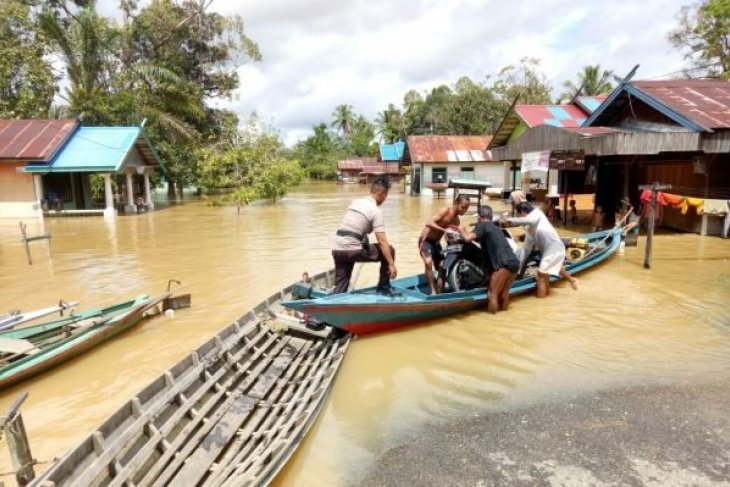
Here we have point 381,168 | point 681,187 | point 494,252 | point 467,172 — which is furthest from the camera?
point 381,168

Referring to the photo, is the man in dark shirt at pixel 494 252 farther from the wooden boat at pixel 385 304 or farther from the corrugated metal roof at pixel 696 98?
the corrugated metal roof at pixel 696 98

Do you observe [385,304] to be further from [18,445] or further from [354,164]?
[354,164]

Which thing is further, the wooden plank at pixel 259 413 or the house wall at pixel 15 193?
the house wall at pixel 15 193

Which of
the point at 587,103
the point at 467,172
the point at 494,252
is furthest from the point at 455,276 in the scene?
the point at 467,172

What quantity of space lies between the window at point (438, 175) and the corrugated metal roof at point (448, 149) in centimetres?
77

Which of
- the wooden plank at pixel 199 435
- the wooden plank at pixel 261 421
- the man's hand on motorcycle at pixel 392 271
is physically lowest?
the wooden plank at pixel 261 421

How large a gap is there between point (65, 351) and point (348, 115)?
72643 millimetres

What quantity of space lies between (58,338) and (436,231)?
5047mm

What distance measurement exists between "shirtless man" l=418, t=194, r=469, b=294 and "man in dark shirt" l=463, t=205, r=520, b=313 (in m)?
0.32

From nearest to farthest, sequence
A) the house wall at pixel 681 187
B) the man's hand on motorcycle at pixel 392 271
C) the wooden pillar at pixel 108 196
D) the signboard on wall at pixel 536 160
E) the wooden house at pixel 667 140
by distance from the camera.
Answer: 1. the man's hand on motorcycle at pixel 392 271
2. the wooden house at pixel 667 140
3. the house wall at pixel 681 187
4. the signboard on wall at pixel 536 160
5. the wooden pillar at pixel 108 196

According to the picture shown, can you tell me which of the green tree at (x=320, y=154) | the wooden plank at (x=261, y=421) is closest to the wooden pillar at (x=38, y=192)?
the wooden plank at (x=261, y=421)

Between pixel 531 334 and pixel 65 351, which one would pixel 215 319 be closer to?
pixel 65 351

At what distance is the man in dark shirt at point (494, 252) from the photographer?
7.01 meters

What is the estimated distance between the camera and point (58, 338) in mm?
6156
